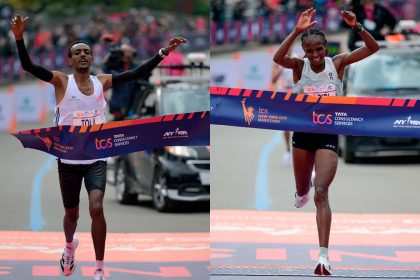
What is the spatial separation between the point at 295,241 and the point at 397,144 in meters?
6.57

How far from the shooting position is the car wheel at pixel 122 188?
51.5 feet

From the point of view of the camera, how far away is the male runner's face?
32.3 feet

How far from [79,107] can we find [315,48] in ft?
6.44

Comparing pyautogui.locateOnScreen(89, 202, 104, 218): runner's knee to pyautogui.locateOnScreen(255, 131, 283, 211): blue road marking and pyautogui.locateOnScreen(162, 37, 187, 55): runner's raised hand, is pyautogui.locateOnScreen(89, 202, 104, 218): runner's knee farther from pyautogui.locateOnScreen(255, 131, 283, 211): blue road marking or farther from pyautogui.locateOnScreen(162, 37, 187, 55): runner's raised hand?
pyautogui.locateOnScreen(255, 131, 283, 211): blue road marking

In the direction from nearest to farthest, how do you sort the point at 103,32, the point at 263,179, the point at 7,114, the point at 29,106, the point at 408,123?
the point at 408,123
the point at 263,179
the point at 7,114
the point at 29,106
the point at 103,32

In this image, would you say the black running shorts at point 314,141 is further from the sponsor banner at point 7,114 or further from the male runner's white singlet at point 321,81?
the sponsor banner at point 7,114

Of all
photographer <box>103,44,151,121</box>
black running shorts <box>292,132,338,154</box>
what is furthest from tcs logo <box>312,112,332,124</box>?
photographer <box>103,44,151,121</box>

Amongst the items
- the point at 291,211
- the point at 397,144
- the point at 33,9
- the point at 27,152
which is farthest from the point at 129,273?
the point at 33,9

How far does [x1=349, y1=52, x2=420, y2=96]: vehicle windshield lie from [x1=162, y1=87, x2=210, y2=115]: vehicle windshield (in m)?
4.42

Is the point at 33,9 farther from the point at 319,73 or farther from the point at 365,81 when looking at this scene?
the point at 319,73

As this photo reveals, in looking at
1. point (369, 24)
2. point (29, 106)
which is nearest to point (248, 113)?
point (369, 24)

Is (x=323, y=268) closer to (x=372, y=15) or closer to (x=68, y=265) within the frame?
(x=68, y=265)

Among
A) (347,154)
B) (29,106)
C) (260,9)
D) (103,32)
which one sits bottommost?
(347,154)

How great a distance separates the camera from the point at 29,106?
2925cm
